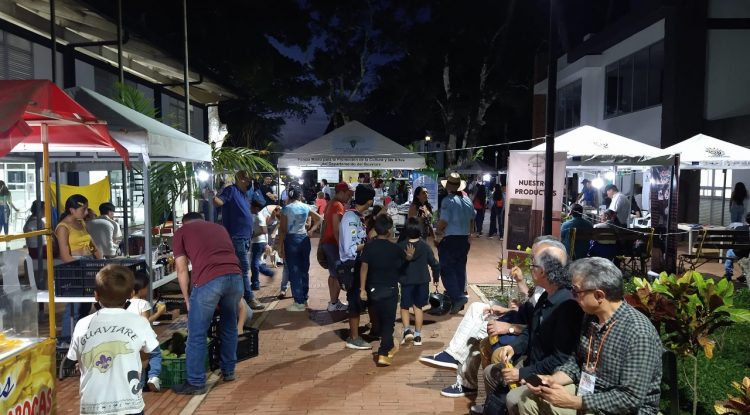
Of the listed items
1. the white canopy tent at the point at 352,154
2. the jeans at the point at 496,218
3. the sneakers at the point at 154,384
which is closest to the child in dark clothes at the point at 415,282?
the sneakers at the point at 154,384

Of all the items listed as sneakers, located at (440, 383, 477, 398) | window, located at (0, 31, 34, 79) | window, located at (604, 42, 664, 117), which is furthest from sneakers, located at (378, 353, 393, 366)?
window, located at (604, 42, 664, 117)

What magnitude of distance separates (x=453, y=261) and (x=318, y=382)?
132 inches

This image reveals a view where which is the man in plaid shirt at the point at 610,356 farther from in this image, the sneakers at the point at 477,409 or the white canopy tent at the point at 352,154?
the white canopy tent at the point at 352,154

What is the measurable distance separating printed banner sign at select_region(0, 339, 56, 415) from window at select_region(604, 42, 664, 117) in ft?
58.3

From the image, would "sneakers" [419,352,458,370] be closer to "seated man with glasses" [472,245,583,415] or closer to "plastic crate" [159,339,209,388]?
"seated man with glasses" [472,245,583,415]

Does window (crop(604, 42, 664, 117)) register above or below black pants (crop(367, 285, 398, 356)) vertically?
above

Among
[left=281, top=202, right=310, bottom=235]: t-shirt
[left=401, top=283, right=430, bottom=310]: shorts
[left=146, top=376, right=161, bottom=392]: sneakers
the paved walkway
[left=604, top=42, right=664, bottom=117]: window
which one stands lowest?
the paved walkway

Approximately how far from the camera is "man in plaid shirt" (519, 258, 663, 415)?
9.95 ft

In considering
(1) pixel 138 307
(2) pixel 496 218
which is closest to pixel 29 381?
(1) pixel 138 307

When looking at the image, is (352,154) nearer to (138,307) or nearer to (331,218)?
(331,218)

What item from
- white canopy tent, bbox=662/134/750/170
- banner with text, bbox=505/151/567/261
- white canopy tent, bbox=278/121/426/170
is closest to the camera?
banner with text, bbox=505/151/567/261

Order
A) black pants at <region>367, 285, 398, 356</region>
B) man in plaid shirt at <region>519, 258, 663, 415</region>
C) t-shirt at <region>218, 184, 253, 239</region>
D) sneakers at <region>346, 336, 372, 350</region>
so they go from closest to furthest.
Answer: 1. man in plaid shirt at <region>519, 258, 663, 415</region>
2. black pants at <region>367, 285, 398, 356</region>
3. sneakers at <region>346, 336, 372, 350</region>
4. t-shirt at <region>218, 184, 253, 239</region>

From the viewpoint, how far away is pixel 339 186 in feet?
25.9

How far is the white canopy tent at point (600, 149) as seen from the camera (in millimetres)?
9148
